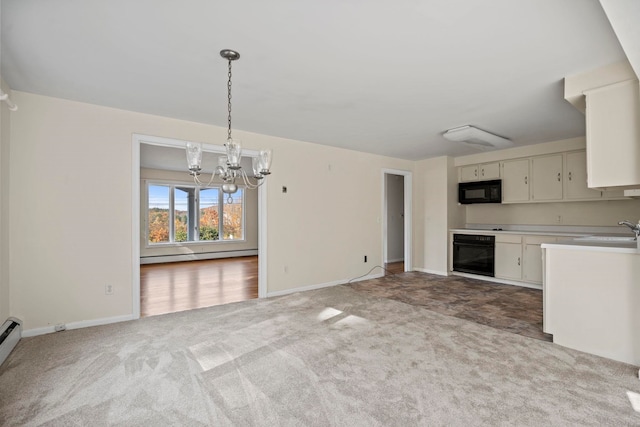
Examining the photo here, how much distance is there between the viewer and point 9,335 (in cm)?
261

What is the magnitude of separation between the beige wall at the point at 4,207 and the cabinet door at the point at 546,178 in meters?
6.84

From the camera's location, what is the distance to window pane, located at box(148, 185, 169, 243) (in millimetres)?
7973

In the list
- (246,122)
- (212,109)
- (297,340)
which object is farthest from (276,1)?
(297,340)

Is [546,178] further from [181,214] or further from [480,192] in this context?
[181,214]

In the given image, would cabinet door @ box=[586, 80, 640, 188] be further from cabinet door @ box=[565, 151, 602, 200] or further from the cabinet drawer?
the cabinet drawer

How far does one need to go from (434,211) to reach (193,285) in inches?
185

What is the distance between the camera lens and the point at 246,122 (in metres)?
3.89

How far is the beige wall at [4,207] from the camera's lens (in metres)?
Result: 2.71

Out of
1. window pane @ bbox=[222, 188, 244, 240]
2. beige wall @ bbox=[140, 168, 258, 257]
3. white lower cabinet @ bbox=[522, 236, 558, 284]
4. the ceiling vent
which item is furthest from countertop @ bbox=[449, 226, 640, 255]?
window pane @ bbox=[222, 188, 244, 240]

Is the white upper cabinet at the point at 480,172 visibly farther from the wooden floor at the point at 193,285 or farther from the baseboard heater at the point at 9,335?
the baseboard heater at the point at 9,335

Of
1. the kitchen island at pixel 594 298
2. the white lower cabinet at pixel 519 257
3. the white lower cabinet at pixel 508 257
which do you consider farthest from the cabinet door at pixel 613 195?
the kitchen island at pixel 594 298

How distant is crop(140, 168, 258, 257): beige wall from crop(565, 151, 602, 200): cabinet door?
7.47m

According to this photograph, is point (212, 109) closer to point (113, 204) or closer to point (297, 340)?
point (113, 204)

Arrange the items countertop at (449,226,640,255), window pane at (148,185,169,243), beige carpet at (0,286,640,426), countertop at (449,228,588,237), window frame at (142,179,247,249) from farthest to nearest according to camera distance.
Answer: window pane at (148,185,169,243) → window frame at (142,179,247,249) → countertop at (449,228,588,237) → countertop at (449,226,640,255) → beige carpet at (0,286,640,426)
